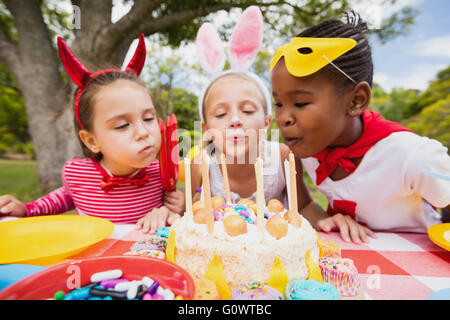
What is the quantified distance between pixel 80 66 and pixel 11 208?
812 mm

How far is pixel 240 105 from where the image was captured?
1526 millimetres

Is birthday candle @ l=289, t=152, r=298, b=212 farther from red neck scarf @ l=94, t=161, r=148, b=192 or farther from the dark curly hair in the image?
red neck scarf @ l=94, t=161, r=148, b=192

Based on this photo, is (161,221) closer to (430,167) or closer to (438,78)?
(430,167)

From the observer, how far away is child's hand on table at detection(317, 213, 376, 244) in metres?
1.17

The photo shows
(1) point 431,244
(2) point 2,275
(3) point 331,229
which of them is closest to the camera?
(2) point 2,275

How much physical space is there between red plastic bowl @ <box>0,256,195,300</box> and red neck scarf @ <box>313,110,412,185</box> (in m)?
1.07

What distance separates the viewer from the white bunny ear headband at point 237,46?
1.46m

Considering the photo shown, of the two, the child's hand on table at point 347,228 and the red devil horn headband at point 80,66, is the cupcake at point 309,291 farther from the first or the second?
the red devil horn headband at point 80,66

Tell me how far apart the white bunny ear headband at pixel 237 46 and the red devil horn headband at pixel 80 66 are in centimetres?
33
